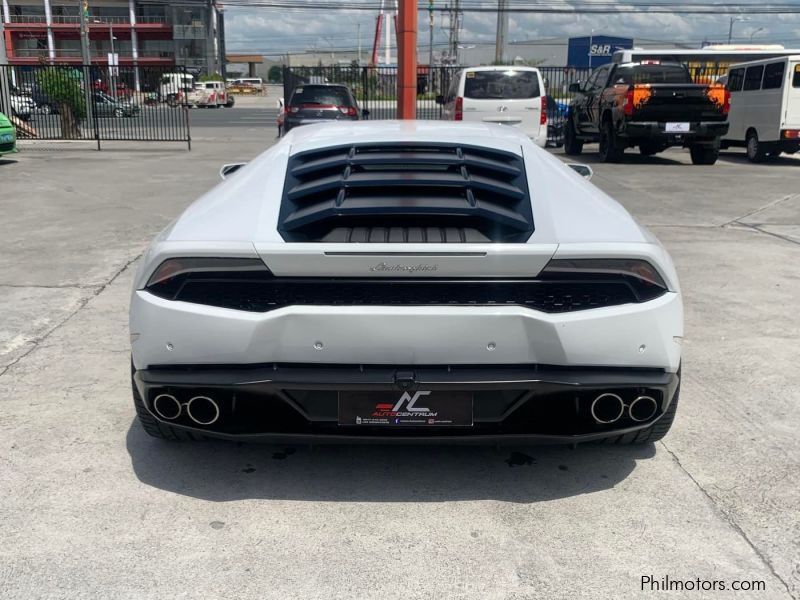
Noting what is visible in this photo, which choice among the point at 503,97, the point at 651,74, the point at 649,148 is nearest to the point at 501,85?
the point at 503,97

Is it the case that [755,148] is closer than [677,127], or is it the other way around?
[677,127]

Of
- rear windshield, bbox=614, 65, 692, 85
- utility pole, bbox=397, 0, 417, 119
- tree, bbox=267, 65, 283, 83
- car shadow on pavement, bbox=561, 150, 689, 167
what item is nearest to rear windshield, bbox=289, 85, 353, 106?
utility pole, bbox=397, 0, 417, 119

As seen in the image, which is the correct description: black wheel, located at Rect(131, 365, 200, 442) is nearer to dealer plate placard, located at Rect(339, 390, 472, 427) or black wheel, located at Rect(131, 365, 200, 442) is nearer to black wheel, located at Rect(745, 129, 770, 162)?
dealer plate placard, located at Rect(339, 390, 472, 427)

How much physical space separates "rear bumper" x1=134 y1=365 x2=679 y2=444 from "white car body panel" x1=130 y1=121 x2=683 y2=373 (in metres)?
0.04

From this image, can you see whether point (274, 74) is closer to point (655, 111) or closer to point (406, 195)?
point (655, 111)

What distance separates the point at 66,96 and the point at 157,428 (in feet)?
68.6

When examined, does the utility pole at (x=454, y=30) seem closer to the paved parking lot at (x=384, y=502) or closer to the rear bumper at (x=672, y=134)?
the rear bumper at (x=672, y=134)

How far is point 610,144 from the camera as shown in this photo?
16188 millimetres

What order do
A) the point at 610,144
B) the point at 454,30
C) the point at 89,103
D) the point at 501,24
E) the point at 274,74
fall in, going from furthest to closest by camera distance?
the point at 274,74 → the point at 454,30 → the point at 501,24 → the point at 89,103 → the point at 610,144

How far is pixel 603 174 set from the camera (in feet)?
47.1

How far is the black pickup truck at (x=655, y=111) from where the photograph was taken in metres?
14.8

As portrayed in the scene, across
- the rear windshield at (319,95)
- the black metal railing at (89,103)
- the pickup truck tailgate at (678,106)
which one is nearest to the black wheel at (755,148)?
the pickup truck tailgate at (678,106)

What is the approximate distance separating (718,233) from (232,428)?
711 centimetres

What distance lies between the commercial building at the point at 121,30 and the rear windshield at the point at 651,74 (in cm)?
6683
